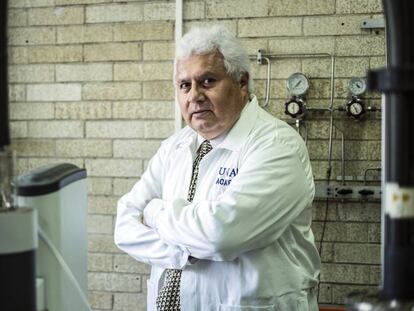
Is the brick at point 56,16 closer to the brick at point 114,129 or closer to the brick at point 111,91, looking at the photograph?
the brick at point 111,91

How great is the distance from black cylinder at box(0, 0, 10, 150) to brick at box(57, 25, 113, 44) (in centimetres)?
258

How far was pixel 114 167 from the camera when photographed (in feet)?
10.4

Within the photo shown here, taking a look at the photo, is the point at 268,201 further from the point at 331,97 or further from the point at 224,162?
the point at 331,97

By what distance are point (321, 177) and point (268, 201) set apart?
141cm

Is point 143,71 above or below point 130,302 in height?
above

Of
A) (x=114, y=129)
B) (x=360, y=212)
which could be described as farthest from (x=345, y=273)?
(x=114, y=129)

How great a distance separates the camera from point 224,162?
70.8 inches

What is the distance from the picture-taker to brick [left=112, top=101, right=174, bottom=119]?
122 inches

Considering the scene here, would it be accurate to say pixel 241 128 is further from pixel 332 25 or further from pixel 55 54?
pixel 55 54

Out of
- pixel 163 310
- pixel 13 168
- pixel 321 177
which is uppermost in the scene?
pixel 13 168

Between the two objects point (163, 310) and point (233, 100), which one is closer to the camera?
point (163, 310)

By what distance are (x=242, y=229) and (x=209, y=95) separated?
56 centimetres

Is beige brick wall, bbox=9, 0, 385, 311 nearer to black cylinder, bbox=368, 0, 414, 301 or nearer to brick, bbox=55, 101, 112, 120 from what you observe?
brick, bbox=55, 101, 112, 120

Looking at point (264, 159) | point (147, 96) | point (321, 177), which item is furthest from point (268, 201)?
point (147, 96)
